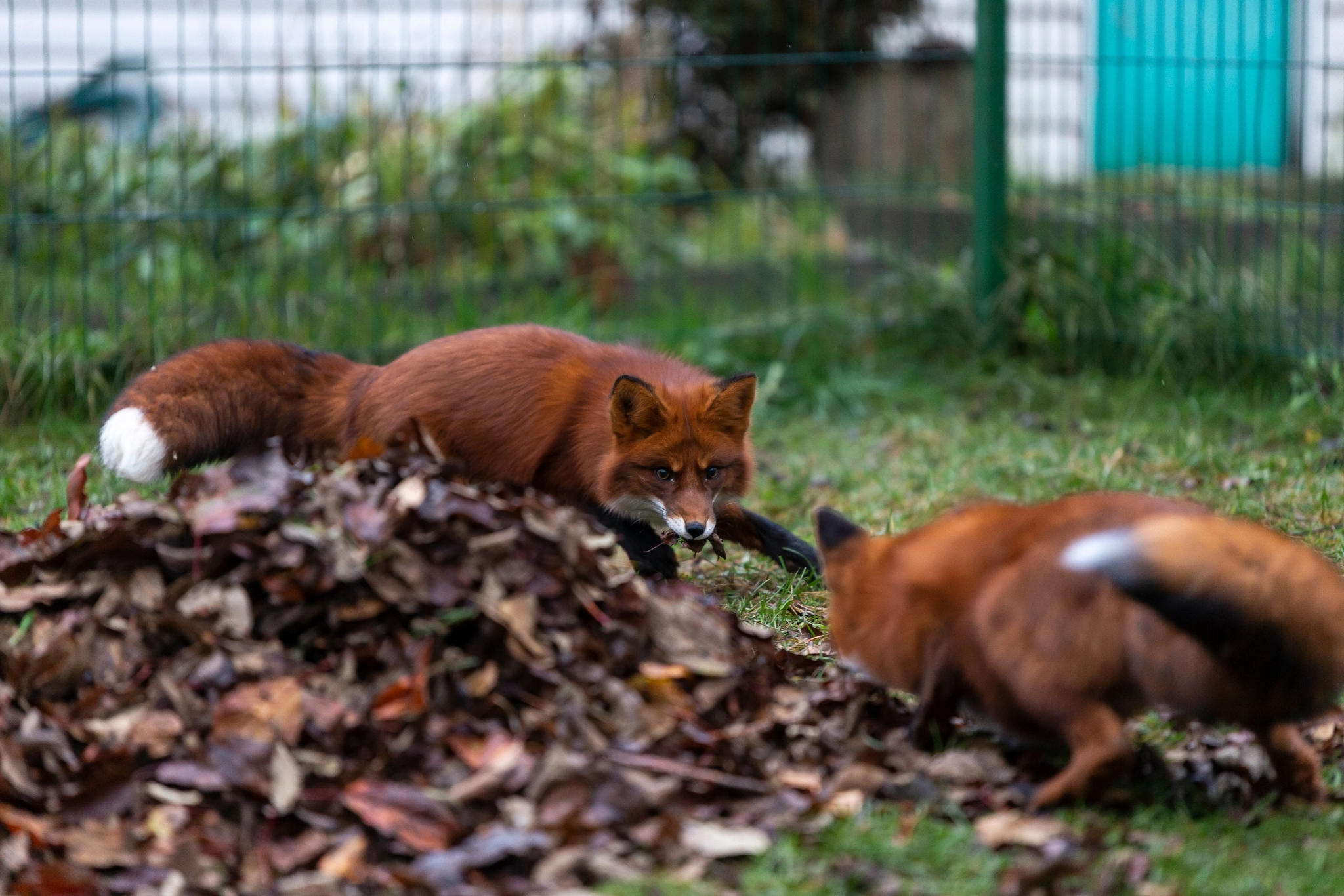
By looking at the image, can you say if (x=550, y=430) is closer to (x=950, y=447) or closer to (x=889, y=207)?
(x=950, y=447)

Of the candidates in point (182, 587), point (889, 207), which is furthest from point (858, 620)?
point (889, 207)

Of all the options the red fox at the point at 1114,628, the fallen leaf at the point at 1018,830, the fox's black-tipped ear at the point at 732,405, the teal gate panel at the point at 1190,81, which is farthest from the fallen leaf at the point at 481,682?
the teal gate panel at the point at 1190,81

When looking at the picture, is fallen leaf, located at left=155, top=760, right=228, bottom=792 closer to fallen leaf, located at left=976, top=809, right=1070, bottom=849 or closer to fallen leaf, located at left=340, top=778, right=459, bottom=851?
fallen leaf, located at left=340, top=778, right=459, bottom=851

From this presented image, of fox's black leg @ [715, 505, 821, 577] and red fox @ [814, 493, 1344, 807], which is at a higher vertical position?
red fox @ [814, 493, 1344, 807]

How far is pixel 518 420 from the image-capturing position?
439 cm

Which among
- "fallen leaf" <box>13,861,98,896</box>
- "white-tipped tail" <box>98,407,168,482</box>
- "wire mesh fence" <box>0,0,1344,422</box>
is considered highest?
"wire mesh fence" <box>0,0,1344,422</box>

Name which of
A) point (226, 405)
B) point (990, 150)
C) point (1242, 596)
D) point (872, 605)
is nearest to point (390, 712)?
point (872, 605)

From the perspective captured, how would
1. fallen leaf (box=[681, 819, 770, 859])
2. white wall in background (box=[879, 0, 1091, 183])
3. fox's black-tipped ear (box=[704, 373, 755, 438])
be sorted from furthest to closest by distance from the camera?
white wall in background (box=[879, 0, 1091, 183]), fox's black-tipped ear (box=[704, 373, 755, 438]), fallen leaf (box=[681, 819, 770, 859])

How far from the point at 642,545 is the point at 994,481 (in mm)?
1786

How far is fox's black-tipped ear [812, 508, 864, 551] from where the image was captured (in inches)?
126

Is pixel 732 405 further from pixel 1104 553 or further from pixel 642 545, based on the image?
pixel 1104 553

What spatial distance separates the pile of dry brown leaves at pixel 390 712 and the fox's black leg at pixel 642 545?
3.22 feet

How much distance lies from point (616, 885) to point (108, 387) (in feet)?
16.2

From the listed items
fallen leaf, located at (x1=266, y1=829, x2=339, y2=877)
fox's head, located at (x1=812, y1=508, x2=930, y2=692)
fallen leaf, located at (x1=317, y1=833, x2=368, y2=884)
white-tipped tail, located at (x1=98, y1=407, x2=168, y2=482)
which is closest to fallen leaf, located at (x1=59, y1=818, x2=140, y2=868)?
fallen leaf, located at (x1=266, y1=829, x2=339, y2=877)
